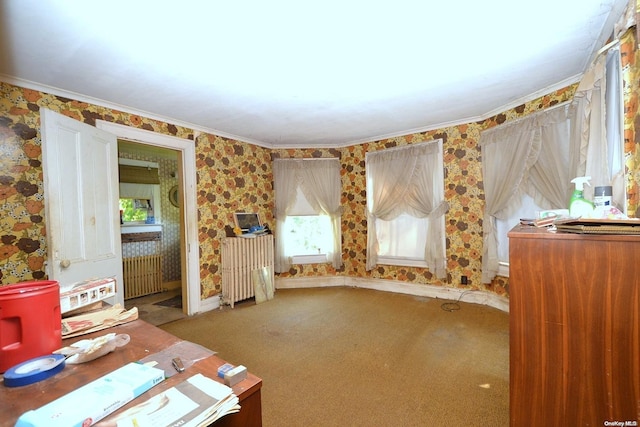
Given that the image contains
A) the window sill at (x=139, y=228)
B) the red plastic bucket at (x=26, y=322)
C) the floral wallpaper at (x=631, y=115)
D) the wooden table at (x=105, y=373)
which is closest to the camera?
the wooden table at (x=105, y=373)

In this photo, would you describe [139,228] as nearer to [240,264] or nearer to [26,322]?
[240,264]

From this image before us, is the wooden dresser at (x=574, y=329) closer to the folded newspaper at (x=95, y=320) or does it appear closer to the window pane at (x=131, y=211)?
the folded newspaper at (x=95, y=320)

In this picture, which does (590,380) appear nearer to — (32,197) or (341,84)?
(341,84)

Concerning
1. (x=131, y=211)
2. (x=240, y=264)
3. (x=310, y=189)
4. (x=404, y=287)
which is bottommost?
(x=404, y=287)

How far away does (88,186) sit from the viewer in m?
2.32

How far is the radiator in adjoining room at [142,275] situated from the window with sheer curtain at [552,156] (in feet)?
16.0

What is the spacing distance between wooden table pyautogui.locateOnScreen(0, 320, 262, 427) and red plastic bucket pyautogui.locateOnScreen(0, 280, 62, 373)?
12cm

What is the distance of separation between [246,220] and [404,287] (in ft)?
8.33

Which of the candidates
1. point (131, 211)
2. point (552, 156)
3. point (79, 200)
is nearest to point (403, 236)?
point (552, 156)

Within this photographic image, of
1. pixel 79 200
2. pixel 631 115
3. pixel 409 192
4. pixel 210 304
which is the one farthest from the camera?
pixel 409 192

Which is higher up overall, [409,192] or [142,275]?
[409,192]

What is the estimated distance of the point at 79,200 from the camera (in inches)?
87.8

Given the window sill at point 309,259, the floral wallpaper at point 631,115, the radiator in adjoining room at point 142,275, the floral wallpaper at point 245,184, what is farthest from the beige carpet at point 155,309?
the floral wallpaper at point 631,115

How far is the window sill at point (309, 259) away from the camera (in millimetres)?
4484
